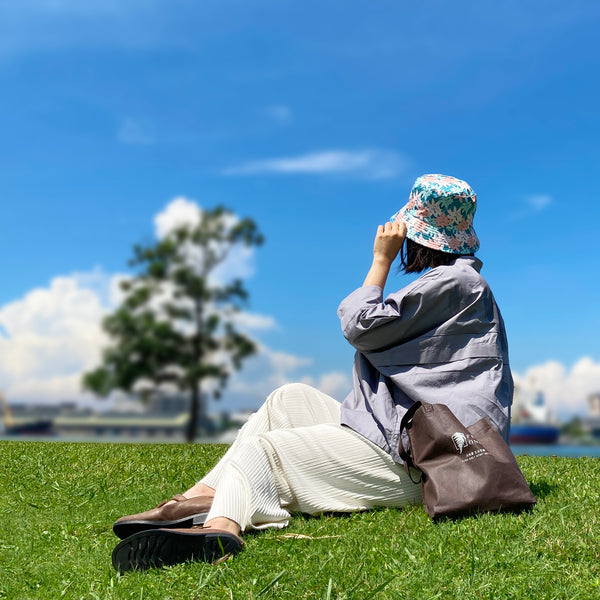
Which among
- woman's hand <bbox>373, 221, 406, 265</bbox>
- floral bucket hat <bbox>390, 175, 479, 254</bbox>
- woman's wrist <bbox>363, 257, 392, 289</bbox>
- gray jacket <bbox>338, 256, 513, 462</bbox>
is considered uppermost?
floral bucket hat <bbox>390, 175, 479, 254</bbox>

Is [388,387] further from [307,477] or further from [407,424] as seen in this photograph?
[307,477]

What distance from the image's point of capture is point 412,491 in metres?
4.08

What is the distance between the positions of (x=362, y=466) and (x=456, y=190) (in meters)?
1.69

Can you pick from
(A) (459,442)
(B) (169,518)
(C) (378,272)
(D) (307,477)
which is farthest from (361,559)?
(C) (378,272)

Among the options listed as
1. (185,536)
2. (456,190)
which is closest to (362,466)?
(185,536)

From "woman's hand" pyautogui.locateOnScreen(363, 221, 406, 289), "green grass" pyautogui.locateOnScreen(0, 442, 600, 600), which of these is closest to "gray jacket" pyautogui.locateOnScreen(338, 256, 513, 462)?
"woman's hand" pyautogui.locateOnScreen(363, 221, 406, 289)

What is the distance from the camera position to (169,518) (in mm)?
3637

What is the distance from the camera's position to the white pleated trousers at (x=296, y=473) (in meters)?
3.55

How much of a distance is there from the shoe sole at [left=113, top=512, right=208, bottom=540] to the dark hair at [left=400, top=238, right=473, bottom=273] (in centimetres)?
185

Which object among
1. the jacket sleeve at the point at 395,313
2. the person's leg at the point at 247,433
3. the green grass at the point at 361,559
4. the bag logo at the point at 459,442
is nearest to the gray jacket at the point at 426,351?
the jacket sleeve at the point at 395,313

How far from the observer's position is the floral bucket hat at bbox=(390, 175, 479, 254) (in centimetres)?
411

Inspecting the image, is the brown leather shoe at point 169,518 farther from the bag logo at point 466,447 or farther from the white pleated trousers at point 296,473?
the bag logo at point 466,447

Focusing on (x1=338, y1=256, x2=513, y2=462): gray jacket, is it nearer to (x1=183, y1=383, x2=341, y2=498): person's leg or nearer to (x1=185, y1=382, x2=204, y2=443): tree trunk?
(x1=183, y1=383, x2=341, y2=498): person's leg

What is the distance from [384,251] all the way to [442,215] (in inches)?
15.7
